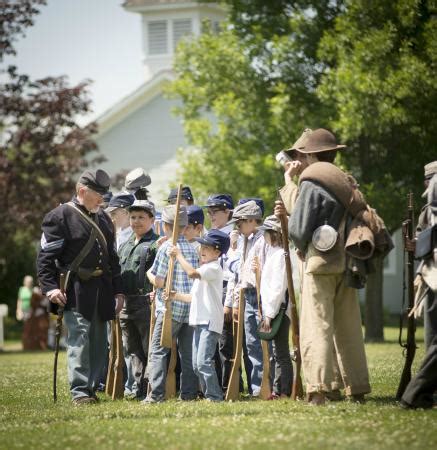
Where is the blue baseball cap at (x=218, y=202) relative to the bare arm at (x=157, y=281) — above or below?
above

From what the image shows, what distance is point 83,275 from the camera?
11.1 meters

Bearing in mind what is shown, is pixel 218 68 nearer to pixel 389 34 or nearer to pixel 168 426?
pixel 389 34

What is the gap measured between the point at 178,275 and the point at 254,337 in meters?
1.24

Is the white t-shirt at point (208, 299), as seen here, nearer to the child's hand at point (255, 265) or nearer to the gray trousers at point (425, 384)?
the child's hand at point (255, 265)

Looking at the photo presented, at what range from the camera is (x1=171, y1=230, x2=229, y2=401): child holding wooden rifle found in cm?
1072

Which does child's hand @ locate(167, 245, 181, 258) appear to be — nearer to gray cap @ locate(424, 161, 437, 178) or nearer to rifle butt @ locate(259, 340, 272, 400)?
rifle butt @ locate(259, 340, 272, 400)

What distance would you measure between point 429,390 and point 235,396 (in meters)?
2.46

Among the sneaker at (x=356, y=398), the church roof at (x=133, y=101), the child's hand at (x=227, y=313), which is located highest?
the church roof at (x=133, y=101)

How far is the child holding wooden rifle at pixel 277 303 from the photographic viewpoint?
35.7 ft

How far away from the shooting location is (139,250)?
39.1 ft

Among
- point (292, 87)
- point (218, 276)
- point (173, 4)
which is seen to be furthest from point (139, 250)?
point (173, 4)

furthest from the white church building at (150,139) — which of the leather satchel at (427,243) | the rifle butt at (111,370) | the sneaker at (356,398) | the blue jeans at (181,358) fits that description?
the leather satchel at (427,243)

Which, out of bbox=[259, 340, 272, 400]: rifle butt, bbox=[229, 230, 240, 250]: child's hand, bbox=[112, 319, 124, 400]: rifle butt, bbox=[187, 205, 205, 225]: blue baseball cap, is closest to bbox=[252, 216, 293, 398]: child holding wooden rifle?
bbox=[259, 340, 272, 400]: rifle butt

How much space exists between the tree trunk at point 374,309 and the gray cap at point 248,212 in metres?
14.5
